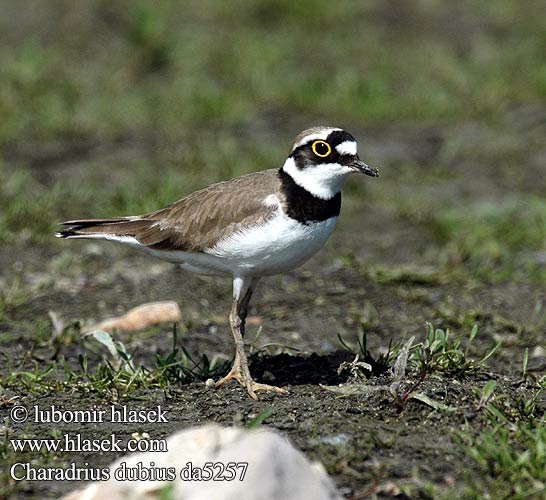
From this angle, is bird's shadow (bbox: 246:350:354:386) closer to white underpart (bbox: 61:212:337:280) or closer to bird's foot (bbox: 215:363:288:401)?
bird's foot (bbox: 215:363:288:401)

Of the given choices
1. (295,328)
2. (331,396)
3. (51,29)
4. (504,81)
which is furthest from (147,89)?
(331,396)

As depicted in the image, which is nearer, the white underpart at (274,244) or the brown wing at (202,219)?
the white underpart at (274,244)

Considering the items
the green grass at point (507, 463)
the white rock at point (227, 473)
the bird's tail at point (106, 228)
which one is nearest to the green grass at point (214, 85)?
the bird's tail at point (106, 228)

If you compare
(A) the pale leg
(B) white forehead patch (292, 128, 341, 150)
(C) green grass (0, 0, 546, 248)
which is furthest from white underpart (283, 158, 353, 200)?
(C) green grass (0, 0, 546, 248)

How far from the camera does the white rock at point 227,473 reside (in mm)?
3738

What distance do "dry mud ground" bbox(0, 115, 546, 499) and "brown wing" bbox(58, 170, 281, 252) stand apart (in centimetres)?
77

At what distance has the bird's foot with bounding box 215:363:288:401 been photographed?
17.5ft

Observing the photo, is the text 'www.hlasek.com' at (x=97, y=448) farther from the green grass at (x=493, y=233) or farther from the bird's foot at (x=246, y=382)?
the green grass at (x=493, y=233)

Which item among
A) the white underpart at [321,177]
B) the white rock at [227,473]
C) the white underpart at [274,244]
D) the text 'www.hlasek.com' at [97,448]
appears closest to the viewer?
the white rock at [227,473]

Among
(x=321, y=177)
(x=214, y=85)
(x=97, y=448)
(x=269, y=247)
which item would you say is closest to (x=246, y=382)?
(x=269, y=247)

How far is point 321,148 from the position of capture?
5.53m

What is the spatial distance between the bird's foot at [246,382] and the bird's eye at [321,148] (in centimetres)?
119

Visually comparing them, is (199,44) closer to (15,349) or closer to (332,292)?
(332,292)

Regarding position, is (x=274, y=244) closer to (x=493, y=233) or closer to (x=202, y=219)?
(x=202, y=219)
